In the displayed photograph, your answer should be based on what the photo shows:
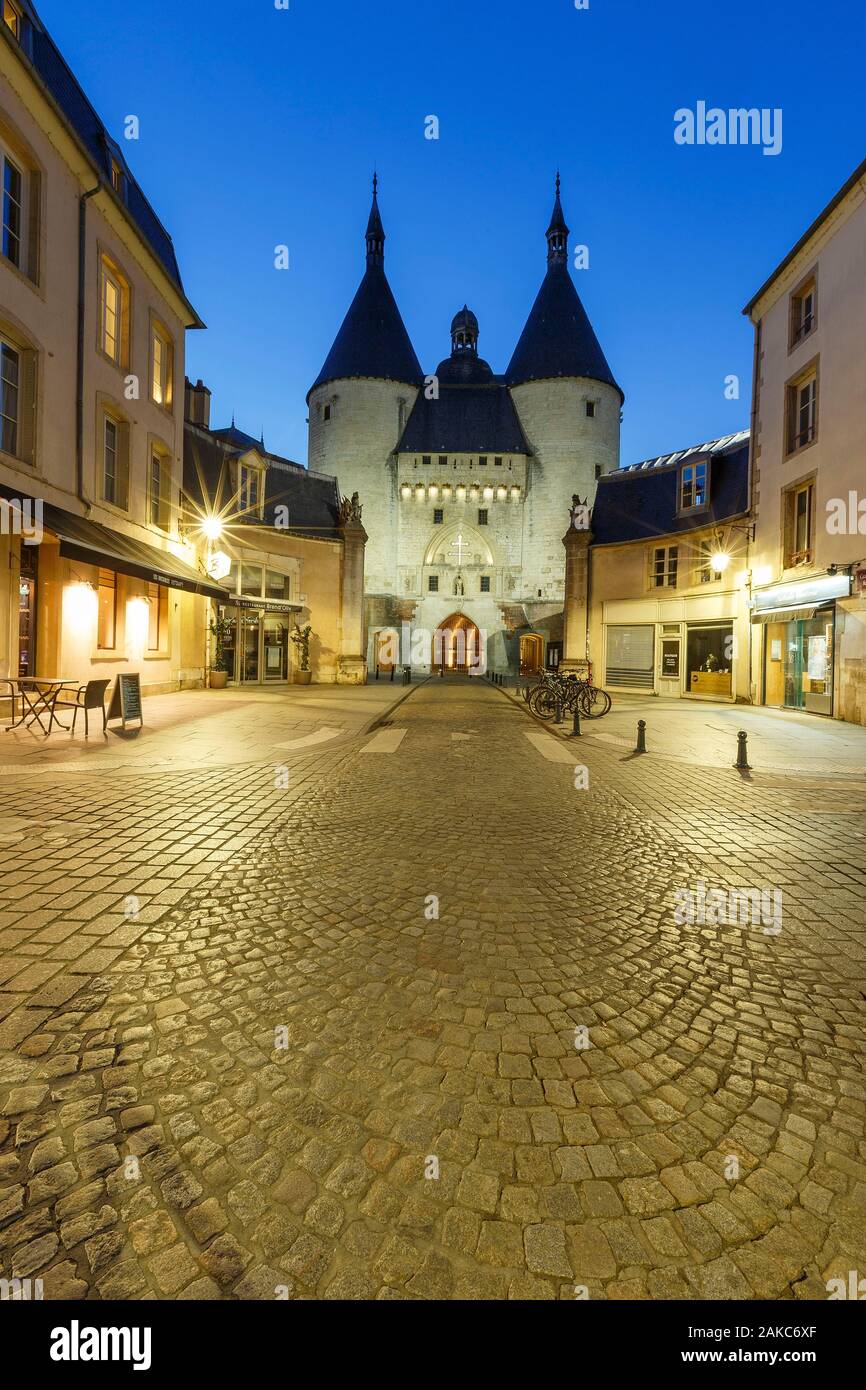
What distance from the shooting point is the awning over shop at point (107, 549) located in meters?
10.2

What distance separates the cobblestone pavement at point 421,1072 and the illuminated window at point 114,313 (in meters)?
14.3

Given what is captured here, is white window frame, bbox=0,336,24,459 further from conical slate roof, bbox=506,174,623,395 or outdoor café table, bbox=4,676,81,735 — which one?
conical slate roof, bbox=506,174,623,395

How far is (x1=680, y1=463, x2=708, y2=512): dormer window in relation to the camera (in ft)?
68.2

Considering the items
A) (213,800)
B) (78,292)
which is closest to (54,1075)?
(213,800)

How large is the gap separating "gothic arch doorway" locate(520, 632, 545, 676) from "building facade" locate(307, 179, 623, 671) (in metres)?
0.69

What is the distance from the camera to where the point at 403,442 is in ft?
138

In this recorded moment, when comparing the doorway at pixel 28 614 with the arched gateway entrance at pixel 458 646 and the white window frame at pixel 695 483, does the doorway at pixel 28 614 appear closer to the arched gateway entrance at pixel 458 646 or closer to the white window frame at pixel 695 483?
the white window frame at pixel 695 483

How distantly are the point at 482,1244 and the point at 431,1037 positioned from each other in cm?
85

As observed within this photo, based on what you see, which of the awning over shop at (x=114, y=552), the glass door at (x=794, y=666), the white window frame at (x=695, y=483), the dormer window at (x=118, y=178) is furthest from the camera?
the white window frame at (x=695, y=483)

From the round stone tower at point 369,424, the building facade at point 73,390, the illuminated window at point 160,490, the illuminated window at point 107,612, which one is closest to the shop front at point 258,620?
the illuminated window at point 160,490

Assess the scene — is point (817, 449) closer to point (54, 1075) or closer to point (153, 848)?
point (153, 848)

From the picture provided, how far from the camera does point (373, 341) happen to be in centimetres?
4275

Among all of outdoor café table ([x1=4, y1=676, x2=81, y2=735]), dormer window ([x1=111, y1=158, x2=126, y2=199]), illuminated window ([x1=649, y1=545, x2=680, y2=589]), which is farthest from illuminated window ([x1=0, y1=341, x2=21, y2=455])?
illuminated window ([x1=649, y1=545, x2=680, y2=589])

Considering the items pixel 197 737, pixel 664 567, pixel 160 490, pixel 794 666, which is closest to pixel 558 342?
pixel 664 567
